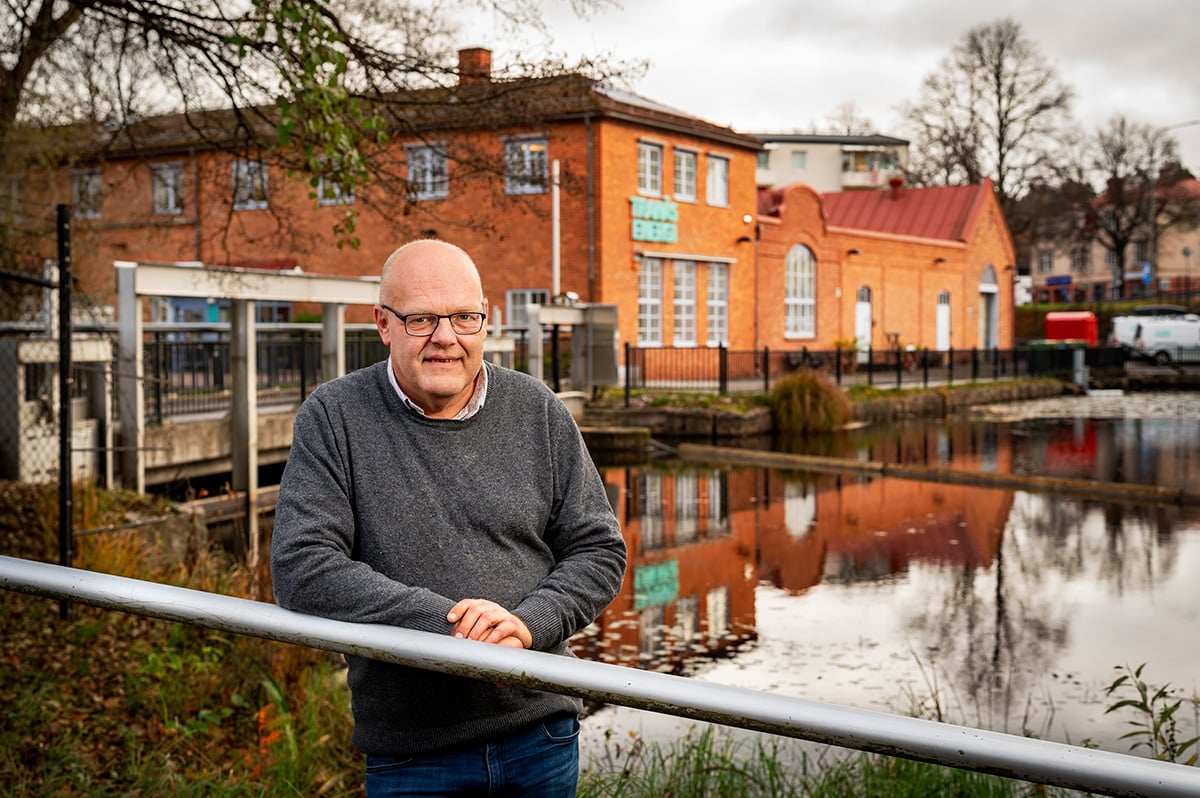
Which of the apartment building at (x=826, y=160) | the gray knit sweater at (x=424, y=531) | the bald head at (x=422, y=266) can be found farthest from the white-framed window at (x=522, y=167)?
the apartment building at (x=826, y=160)

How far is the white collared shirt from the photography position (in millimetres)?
2730

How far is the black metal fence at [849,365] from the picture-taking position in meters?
29.3

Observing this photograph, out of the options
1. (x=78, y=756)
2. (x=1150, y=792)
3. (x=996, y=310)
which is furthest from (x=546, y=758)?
(x=996, y=310)

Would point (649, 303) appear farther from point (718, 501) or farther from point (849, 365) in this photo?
point (718, 501)

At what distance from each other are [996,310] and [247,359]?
135 ft

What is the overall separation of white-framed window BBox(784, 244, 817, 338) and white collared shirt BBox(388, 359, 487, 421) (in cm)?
3458

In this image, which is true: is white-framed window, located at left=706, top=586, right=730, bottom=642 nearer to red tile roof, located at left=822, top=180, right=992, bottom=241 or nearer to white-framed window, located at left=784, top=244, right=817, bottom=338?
white-framed window, located at left=784, top=244, right=817, bottom=338

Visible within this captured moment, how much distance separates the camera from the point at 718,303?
34188 mm

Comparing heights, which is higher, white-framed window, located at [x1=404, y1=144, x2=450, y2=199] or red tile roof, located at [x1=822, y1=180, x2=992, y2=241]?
red tile roof, located at [x1=822, y1=180, x2=992, y2=241]

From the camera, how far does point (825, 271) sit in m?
38.4

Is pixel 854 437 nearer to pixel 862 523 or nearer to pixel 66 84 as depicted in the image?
pixel 862 523

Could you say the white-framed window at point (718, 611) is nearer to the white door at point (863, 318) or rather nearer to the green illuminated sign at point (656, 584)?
the green illuminated sign at point (656, 584)

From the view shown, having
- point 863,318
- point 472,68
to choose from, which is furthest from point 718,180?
point 472,68

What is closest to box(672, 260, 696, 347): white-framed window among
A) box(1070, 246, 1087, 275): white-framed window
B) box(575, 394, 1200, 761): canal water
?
box(575, 394, 1200, 761): canal water
